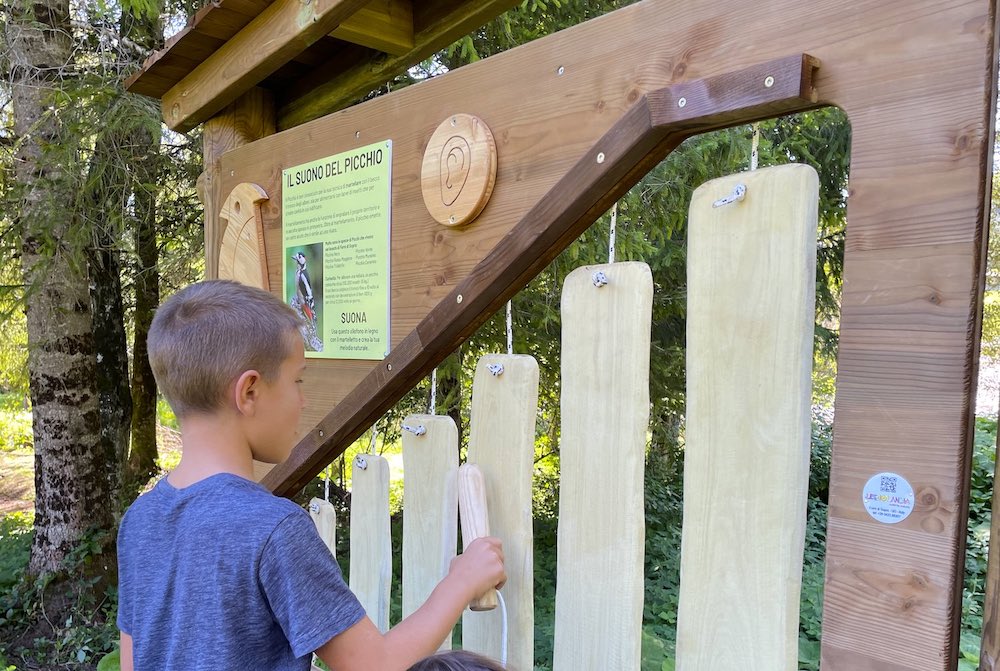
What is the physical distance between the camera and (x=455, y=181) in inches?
66.5

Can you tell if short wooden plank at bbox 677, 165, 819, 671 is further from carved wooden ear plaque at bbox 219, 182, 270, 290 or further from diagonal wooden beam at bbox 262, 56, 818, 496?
carved wooden ear plaque at bbox 219, 182, 270, 290

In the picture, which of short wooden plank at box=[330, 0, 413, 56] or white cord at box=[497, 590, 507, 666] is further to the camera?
short wooden plank at box=[330, 0, 413, 56]

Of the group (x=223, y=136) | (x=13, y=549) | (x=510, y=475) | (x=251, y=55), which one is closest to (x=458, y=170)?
(x=510, y=475)

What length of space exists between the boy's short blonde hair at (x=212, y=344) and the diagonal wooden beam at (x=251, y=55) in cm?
103

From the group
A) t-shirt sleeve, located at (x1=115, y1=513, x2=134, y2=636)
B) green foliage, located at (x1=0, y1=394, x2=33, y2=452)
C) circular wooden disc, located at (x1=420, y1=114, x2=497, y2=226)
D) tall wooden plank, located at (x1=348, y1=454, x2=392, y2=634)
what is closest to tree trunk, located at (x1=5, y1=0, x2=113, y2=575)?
tall wooden plank, located at (x1=348, y1=454, x2=392, y2=634)

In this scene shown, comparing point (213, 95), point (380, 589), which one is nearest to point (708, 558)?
point (380, 589)

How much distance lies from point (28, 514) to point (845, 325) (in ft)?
28.7

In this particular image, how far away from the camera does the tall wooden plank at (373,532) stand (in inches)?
80.7

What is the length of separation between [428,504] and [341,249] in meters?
0.75

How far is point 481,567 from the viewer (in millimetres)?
1420

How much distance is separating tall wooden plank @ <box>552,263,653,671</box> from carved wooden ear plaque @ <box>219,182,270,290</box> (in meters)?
1.31

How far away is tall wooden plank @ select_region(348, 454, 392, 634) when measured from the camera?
6.73 feet

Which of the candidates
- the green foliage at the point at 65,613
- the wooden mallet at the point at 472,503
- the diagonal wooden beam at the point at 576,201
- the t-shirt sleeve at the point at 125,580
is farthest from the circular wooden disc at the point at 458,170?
the green foliage at the point at 65,613

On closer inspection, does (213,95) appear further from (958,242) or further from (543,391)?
(543,391)
